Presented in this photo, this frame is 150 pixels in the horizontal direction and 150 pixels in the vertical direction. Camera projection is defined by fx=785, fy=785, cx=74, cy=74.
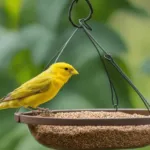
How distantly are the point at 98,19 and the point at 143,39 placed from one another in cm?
55

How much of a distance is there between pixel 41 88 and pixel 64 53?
0.67 m

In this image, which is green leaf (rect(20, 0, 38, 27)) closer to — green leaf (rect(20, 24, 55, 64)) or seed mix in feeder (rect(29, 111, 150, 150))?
green leaf (rect(20, 24, 55, 64))

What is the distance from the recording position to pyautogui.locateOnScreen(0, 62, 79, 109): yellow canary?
368 centimetres

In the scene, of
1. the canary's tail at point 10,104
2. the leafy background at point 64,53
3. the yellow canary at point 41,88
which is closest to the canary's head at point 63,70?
the yellow canary at point 41,88

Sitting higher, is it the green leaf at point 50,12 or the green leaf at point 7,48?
the green leaf at point 50,12

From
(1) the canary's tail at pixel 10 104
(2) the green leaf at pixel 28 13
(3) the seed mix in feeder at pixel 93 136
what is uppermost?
(2) the green leaf at pixel 28 13

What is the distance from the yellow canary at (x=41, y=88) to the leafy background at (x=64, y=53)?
46 centimetres

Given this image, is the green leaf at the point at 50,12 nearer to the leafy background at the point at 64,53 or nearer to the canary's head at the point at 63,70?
the leafy background at the point at 64,53

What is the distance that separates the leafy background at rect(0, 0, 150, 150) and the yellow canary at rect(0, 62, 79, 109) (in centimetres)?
46

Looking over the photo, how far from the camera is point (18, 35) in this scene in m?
4.37

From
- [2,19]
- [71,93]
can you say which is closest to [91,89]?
[71,93]

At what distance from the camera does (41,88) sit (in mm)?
3684

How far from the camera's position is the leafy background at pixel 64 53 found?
428 cm

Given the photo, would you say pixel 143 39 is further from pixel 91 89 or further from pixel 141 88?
pixel 91 89
